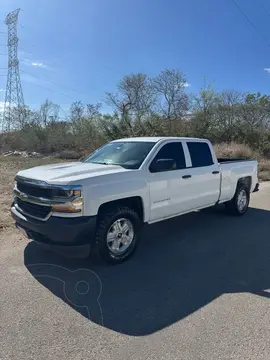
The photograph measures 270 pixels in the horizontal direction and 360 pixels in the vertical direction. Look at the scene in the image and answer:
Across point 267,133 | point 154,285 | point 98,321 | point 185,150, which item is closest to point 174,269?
point 154,285

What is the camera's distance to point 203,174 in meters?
6.11

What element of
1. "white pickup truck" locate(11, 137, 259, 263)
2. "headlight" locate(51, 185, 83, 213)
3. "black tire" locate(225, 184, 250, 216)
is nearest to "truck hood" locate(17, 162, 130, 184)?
"white pickup truck" locate(11, 137, 259, 263)

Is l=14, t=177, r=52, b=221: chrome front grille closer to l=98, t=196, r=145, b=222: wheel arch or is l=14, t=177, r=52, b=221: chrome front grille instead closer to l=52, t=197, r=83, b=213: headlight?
l=52, t=197, r=83, b=213: headlight

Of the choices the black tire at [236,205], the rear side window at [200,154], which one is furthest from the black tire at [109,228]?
the black tire at [236,205]

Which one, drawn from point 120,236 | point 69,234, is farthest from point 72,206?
point 120,236

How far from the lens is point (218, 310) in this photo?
3.30 metres

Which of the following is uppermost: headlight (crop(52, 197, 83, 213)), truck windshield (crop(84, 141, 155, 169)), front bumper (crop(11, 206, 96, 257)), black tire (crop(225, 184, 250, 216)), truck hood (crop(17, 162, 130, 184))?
truck windshield (crop(84, 141, 155, 169))

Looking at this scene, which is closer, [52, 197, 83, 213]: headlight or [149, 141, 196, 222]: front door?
[52, 197, 83, 213]: headlight

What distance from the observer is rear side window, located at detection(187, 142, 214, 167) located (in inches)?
239

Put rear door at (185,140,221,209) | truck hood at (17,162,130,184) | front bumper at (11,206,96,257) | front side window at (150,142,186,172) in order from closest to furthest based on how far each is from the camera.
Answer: front bumper at (11,206,96,257)
truck hood at (17,162,130,184)
front side window at (150,142,186,172)
rear door at (185,140,221,209)

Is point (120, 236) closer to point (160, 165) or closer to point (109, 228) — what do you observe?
point (109, 228)

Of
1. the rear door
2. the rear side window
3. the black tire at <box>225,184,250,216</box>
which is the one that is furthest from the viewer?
the black tire at <box>225,184,250,216</box>

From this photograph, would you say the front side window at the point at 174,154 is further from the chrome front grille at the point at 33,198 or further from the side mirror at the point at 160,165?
the chrome front grille at the point at 33,198

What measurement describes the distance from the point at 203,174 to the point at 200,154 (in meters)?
0.47
